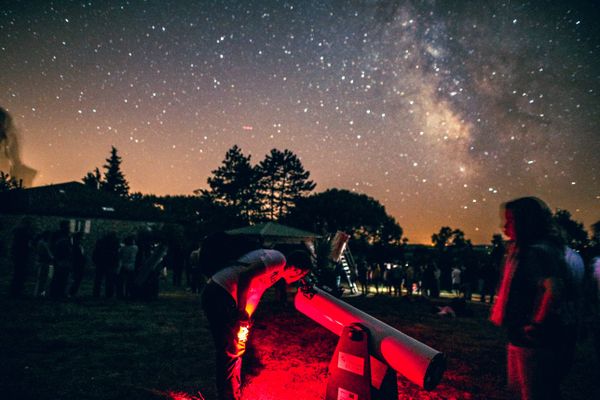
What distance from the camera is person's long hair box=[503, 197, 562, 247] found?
2438mm

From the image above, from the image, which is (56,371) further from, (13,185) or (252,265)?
(13,185)

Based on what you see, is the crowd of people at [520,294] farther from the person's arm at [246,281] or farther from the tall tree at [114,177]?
the tall tree at [114,177]

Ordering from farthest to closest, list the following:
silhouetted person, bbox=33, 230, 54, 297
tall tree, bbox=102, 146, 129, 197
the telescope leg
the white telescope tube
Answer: tall tree, bbox=102, 146, 129, 197, silhouetted person, bbox=33, 230, 54, 297, the telescope leg, the white telescope tube

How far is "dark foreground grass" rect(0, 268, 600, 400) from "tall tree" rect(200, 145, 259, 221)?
49438mm

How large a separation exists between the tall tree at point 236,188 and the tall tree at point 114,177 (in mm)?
25061

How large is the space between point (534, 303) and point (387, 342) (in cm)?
108

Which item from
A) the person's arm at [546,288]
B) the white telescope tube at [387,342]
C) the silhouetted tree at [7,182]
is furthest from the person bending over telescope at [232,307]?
the silhouetted tree at [7,182]

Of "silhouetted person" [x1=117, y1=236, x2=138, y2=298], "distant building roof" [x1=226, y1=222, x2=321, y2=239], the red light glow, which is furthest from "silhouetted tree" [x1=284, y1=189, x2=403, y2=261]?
the red light glow

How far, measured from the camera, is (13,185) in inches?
1983

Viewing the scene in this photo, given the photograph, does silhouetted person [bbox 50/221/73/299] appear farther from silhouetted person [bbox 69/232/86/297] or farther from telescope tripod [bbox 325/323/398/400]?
telescope tripod [bbox 325/323/398/400]

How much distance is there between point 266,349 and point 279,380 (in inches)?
65.3

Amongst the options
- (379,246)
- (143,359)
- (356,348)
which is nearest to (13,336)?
(143,359)

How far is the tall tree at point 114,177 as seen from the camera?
235ft

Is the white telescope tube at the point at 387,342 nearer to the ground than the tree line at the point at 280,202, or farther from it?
nearer to the ground
